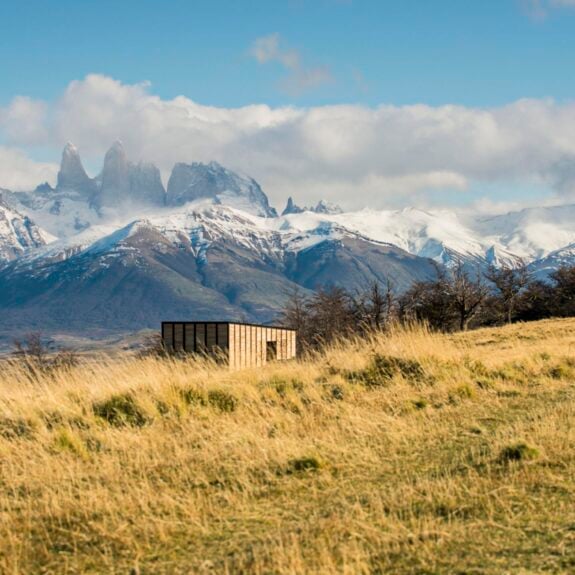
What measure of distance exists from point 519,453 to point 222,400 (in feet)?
20.9

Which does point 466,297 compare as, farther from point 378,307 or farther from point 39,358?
point 39,358

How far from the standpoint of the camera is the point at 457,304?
6016 centimetres

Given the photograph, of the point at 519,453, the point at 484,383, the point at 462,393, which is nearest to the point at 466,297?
the point at 484,383

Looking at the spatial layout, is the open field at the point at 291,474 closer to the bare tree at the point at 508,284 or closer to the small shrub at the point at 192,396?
the small shrub at the point at 192,396

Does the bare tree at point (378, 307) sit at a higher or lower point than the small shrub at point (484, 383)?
higher

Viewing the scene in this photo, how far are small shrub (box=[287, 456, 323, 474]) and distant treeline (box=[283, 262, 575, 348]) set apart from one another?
4995 centimetres

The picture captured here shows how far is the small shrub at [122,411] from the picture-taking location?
13.2 meters

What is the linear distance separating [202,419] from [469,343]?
18540 mm

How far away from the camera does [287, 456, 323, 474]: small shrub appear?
Result: 9641 mm

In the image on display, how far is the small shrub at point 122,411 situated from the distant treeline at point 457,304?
4640cm

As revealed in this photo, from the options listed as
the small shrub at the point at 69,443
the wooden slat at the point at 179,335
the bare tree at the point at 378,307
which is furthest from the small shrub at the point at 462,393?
the bare tree at the point at 378,307

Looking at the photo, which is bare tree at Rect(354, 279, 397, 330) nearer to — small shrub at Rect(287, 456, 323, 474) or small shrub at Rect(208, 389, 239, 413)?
small shrub at Rect(208, 389, 239, 413)

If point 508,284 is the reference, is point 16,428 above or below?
below

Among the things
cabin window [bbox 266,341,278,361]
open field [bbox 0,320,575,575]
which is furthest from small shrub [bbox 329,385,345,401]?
cabin window [bbox 266,341,278,361]
